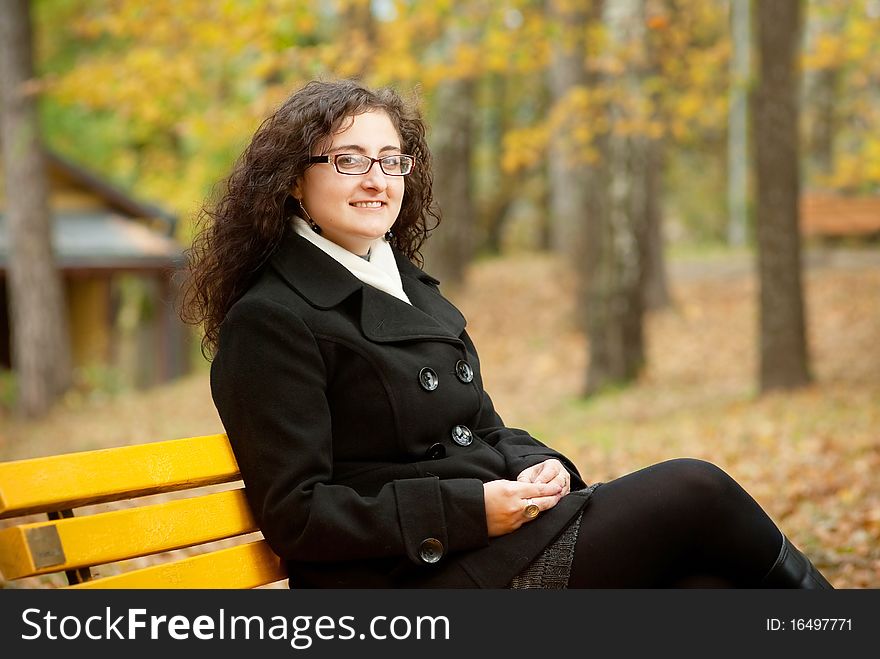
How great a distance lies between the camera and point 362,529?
2.71m

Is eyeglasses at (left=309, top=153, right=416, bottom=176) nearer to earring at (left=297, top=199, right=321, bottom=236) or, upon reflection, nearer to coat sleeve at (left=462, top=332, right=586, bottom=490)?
earring at (left=297, top=199, right=321, bottom=236)

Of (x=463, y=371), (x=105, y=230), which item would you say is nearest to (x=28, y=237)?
(x=105, y=230)

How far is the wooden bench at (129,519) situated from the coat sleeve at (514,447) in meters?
0.67

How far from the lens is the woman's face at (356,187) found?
305 cm

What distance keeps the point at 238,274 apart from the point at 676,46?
43.0 ft

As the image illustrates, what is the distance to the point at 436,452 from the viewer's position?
2.94 meters

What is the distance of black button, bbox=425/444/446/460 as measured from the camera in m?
2.94

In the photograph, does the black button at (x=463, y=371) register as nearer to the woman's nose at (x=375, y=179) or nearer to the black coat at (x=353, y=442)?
the black coat at (x=353, y=442)

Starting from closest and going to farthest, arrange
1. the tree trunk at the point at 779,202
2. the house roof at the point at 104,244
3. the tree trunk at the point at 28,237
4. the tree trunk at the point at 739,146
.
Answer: the tree trunk at the point at 779,202, the tree trunk at the point at 28,237, the house roof at the point at 104,244, the tree trunk at the point at 739,146

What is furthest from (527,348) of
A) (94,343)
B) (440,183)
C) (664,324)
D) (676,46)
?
(94,343)

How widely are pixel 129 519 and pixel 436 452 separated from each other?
785 mm

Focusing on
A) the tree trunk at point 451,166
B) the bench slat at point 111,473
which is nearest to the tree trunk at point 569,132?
the tree trunk at point 451,166
